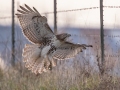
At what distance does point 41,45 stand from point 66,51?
51 centimetres

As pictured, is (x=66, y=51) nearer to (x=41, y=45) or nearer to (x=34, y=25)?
(x=41, y=45)

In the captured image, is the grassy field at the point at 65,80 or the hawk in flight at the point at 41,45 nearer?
the hawk in flight at the point at 41,45

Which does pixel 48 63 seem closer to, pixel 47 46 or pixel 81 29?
pixel 47 46

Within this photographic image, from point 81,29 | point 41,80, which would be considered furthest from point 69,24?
point 41,80

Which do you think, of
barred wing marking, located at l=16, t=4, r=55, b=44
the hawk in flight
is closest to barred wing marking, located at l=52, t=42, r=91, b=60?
the hawk in flight

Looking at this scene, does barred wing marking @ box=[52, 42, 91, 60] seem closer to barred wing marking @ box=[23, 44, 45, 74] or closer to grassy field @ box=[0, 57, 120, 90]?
barred wing marking @ box=[23, 44, 45, 74]

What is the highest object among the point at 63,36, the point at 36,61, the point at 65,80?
the point at 63,36

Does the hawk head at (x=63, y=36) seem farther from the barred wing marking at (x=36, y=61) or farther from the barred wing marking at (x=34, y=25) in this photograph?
the barred wing marking at (x=36, y=61)

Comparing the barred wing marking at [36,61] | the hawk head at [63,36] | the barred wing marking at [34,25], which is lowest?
the barred wing marking at [36,61]

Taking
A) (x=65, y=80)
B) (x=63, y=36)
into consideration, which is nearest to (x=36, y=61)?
(x=65, y=80)

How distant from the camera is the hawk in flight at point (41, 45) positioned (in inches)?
385

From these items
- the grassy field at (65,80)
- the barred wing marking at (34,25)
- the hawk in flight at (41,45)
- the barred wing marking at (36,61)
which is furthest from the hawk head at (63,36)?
the grassy field at (65,80)

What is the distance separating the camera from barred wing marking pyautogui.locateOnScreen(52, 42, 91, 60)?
9.69m

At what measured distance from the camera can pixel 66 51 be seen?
9.91 meters
